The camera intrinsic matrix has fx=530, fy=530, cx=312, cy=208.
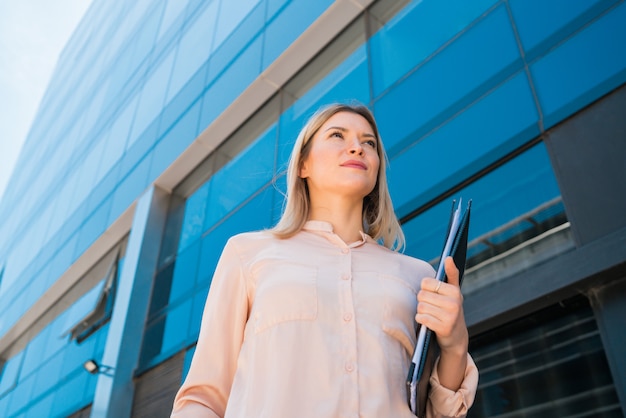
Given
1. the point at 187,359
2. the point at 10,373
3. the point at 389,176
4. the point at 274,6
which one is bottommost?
the point at 187,359

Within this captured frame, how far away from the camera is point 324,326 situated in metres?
1.48

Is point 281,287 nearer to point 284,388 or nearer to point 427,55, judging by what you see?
point 284,388

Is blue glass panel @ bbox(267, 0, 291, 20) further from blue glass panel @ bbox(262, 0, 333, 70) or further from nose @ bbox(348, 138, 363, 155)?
nose @ bbox(348, 138, 363, 155)

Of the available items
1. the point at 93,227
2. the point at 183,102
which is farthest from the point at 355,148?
the point at 93,227

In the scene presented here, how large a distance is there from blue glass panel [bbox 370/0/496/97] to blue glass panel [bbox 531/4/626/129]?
54.8 inches

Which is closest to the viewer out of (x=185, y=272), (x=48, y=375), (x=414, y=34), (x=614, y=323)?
(x=614, y=323)

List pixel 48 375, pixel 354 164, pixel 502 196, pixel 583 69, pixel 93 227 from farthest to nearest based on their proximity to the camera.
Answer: pixel 93 227 → pixel 48 375 → pixel 502 196 → pixel 583 69 → pixel 354 164

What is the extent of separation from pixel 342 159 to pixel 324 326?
2.28ft

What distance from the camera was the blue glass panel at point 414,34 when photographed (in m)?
5.77

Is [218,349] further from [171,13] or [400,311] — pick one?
[171,13]

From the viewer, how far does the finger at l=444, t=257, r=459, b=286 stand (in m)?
1.35

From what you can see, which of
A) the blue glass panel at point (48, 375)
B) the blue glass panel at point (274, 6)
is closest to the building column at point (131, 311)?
the blue glass panel at point (48, 375)

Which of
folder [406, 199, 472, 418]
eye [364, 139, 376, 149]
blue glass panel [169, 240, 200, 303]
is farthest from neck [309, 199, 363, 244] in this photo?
blue glass panel [169, 240, 200, 303]

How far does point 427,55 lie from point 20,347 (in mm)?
14192
